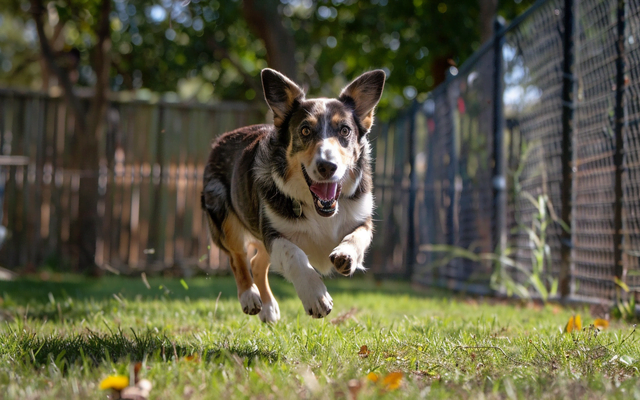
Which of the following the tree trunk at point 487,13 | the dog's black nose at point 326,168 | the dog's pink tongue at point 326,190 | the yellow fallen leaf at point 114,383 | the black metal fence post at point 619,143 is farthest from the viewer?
the tree trunk at point 487,13

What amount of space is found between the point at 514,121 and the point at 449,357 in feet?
14.5

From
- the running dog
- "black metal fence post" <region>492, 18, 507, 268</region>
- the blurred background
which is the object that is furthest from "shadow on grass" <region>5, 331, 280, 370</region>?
"black metal fence post" <region>492, 18, 507, 268</region>

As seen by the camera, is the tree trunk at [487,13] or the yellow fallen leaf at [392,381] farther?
the tree trunk at [487,13]

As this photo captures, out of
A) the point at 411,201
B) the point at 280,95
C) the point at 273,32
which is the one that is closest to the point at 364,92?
the point at 280,95

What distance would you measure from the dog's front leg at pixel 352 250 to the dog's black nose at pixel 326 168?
407 millimetres

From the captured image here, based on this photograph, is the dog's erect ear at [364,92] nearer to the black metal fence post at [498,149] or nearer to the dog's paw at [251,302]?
the dog's paw at [251,302]

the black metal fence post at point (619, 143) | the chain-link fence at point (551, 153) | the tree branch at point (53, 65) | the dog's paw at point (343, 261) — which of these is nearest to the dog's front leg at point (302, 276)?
the dog's paw at point (343, 261)

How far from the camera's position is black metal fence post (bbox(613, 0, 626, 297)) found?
474 cm

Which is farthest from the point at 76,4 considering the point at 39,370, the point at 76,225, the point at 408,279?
the point at 39,370

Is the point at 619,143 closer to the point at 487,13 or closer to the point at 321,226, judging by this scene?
the point at 321,226

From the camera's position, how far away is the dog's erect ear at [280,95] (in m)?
4.08

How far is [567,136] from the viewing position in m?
5.54

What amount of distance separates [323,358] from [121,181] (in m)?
8.65

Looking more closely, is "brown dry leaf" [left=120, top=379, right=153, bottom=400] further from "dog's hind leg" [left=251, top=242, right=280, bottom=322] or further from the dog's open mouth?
"dog's hind leg" [left=251, top=242, right=280, bottom=322]
